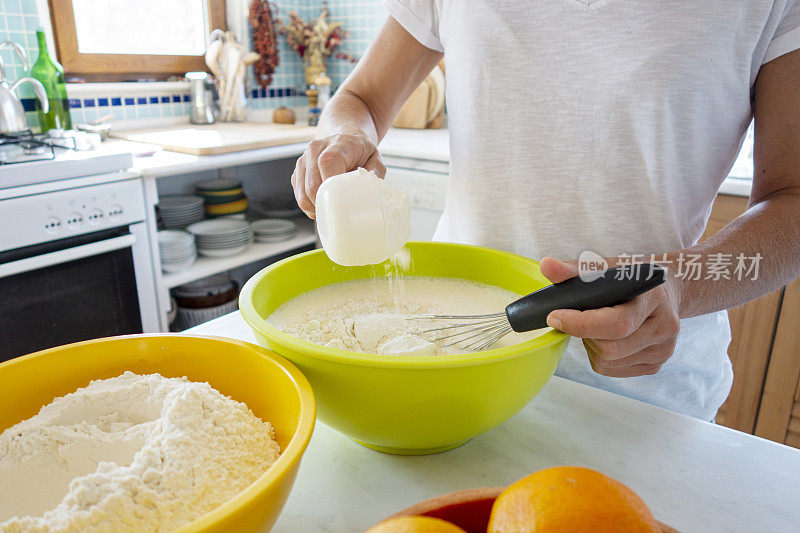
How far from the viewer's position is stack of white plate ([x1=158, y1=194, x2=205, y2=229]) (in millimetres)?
2139

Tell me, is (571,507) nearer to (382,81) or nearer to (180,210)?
(382,81)

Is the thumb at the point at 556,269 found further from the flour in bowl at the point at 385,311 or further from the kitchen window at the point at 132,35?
the kitchen window at the point at 132,35

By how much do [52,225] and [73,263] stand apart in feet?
0.45

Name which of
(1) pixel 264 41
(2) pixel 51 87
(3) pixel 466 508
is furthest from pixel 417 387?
(1) pixel 264 41

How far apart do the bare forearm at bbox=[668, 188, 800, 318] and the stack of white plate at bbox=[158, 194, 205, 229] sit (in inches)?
75.0

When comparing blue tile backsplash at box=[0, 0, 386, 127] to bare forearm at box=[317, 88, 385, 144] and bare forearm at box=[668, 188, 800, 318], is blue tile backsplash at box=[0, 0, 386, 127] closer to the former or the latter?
bare forearm at box=[317, 88, 385, 144]

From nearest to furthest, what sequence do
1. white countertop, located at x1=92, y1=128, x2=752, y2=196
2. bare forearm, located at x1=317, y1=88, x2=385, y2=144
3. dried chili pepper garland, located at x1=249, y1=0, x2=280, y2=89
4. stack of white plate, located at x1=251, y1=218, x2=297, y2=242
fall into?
bare forearm, located at x1=317, y1=88, x2=385, y2=144 < white countertop, located at x1=92, y1=128, x2=752, y2=196 < stack of white plate, located at x1=251, y1=218, x2=297, y2=242 < dried chili pepper garland, located at x1=249, y1=0, x2=280, y2=89

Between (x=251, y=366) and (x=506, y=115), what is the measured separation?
0.55 m

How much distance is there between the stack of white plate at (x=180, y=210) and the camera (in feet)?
7.02

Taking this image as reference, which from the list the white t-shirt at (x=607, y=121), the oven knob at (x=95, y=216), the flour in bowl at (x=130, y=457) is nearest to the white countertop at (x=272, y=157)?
the oven knob at (x=95, y=216)

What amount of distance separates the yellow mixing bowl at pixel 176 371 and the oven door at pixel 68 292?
1131 mm

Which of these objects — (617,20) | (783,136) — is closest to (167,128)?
(617,20)

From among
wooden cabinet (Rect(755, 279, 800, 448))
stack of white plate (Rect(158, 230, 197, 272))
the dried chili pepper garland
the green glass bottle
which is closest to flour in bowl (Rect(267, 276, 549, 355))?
wooden cabinet (Rect(755, 279, 800, 448))

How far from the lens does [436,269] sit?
81 centimetres
